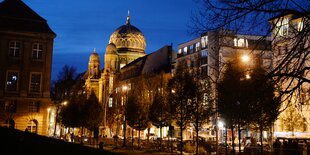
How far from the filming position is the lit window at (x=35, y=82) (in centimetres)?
6109

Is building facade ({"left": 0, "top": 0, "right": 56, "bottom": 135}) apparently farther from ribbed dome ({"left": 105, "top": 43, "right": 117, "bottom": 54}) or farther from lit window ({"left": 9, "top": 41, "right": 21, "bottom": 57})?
ribbed dome ({"left": 105, "top": 43, "right": 117, "bottom": 54})

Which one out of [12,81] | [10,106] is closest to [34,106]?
[10,106]

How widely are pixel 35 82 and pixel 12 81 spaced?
11.2 ft

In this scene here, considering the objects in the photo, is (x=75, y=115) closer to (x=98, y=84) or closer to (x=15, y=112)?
(x=15, y=112)

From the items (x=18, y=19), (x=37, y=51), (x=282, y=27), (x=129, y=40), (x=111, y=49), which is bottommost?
(x=282, y=27)

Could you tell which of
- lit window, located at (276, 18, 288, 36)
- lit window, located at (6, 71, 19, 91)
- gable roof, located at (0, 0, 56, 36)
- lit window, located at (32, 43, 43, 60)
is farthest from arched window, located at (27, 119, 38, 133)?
lit window, located at (276, 18, 288, 36)

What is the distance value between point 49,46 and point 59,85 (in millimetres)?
24962

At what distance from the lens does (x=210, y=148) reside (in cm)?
4147

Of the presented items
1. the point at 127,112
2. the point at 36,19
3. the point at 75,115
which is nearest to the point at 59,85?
the point at 75,115

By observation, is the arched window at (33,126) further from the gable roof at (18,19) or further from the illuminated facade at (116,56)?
the illuminated facade at (116,56)

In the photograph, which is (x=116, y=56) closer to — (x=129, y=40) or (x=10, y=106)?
(x=129, y=40)

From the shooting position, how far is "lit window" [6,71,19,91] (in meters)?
59.4

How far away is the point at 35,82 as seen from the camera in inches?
2420

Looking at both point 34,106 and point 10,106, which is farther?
point 34,106
